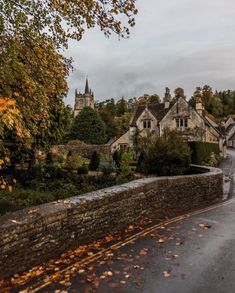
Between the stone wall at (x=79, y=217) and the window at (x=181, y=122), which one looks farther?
the window at (x=181, y=122)

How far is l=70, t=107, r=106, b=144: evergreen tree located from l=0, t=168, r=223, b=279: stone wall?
5149 centimetres

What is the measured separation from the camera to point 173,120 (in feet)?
163

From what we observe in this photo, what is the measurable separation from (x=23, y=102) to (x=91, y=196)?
311 centimetres

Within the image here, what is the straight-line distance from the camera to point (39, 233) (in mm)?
7199

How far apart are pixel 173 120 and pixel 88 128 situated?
2047 cm

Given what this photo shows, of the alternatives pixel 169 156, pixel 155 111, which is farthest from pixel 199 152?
pixel 155 111

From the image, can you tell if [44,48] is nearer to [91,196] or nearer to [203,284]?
[91,196]

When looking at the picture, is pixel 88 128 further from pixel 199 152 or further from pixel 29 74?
pixel 29 74

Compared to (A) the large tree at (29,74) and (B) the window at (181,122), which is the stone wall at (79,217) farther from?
(B) the window at (181,122)

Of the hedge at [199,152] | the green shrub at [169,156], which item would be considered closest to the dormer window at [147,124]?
the hedge at [199,152]

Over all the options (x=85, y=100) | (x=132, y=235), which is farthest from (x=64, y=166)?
(x=85, y=100)

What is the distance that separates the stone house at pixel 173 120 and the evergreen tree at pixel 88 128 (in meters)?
10.6

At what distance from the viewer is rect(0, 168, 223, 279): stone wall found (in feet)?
21.9

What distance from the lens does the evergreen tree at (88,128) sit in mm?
64438
